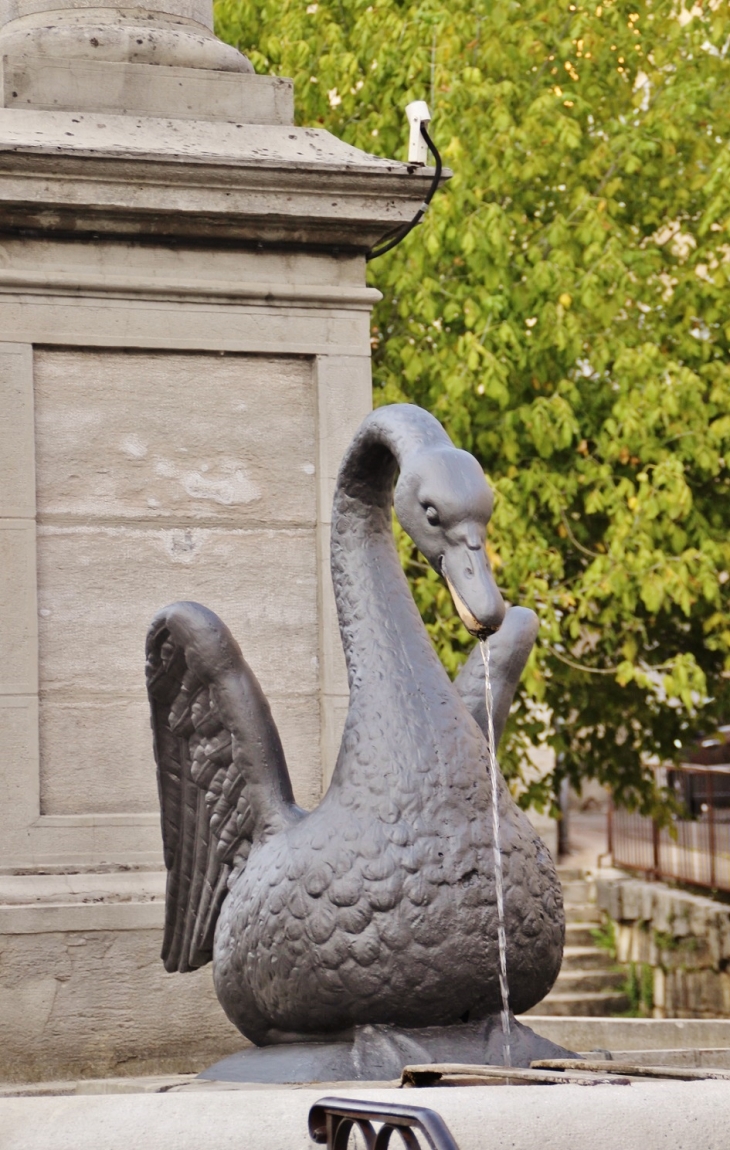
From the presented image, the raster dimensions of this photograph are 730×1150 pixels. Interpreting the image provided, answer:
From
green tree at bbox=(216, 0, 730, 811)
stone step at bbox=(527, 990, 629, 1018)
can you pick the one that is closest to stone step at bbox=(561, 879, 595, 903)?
stone step at bbox=(527, 990, 629, 1018)

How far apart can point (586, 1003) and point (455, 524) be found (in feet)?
42.5

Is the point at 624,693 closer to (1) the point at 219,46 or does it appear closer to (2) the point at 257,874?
(1) the point at 219,46

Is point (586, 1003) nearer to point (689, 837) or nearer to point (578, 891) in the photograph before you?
point (689, 837)

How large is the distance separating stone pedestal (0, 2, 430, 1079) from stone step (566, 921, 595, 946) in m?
13.3

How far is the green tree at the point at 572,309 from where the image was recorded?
12234 millimetres

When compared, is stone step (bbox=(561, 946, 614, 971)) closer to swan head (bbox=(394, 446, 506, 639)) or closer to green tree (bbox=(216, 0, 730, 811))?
green tree (bbox=(216, 0, 730, 811))

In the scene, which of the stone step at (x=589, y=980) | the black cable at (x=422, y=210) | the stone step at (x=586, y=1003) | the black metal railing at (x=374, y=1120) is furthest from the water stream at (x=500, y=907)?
the stone step at (x=589, y=980)

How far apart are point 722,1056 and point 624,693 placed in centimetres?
844

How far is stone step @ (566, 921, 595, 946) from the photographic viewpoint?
19.0 m

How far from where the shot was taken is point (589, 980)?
17.6m

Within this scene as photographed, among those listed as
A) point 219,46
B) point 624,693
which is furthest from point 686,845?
point 219,46

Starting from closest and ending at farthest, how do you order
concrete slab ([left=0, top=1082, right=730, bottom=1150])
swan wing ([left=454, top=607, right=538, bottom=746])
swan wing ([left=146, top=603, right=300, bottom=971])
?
concrete slab ([left=0, top=1082, right=730, bottom=1150]) → swan wing ([left=146, top=603, right=300, bottom=971]) → swan wing ([left=454, top=607, right=538, bottom=746])

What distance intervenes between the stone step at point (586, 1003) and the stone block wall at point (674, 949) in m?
0.21

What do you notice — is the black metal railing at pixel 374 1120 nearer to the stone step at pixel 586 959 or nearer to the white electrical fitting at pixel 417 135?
the white electrical fitting at pixel 417 135
